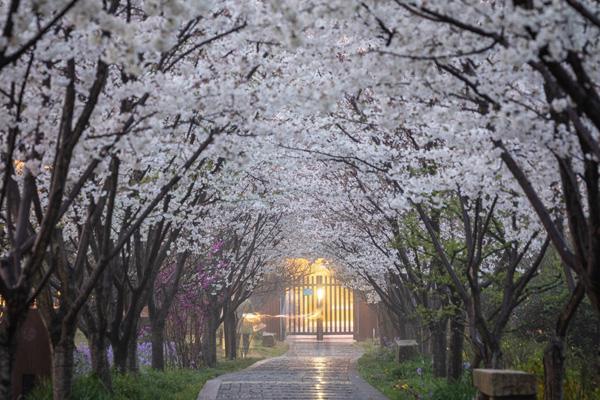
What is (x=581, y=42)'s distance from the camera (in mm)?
4500

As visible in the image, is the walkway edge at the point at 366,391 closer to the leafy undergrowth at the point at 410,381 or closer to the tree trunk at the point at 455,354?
the leafy undergrowth at the point at 410,381

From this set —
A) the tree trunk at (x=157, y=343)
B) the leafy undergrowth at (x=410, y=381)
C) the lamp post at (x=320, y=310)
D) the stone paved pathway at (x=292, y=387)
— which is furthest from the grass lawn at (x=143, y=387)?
the lamp post at (x=320, y=310)

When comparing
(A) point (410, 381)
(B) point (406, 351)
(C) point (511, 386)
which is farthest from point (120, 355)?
(B) point (406, 351)

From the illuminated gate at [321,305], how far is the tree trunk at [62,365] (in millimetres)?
33159

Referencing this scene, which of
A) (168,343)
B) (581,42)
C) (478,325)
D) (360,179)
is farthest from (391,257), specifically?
(581,42)

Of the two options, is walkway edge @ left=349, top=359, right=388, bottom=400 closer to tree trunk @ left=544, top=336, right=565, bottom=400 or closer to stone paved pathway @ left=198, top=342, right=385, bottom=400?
stone paved pathway @ left=198, top=342, right=385, bottom=400

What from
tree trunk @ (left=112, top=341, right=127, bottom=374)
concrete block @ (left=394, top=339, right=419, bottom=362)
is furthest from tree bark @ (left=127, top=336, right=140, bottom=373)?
concrete block @ (left=394, top=339, right=419, bottom=362)

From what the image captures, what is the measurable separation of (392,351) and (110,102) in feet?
62.2

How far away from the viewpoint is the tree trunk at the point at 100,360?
1100 cm

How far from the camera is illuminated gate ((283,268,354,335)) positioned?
43.9 metres

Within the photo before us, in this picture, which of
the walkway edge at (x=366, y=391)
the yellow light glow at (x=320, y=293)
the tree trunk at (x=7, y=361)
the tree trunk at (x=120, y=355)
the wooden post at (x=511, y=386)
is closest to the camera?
the tree trunk at (x=7, y=361)

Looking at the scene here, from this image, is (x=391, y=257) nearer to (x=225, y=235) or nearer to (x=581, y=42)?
(x=225, y=235)

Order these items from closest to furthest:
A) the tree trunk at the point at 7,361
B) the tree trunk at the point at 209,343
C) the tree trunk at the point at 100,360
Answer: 1. the tree trunk at the point at 7,361
2. the tree trunk at the point at 100,360
3. the tree trunk at the point at 209,343

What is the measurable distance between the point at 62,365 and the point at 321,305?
3511 cm
